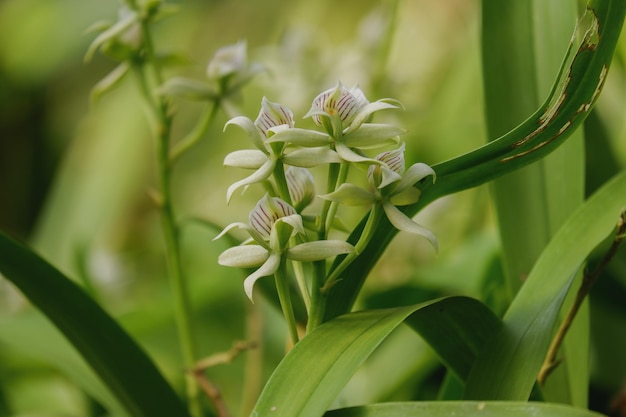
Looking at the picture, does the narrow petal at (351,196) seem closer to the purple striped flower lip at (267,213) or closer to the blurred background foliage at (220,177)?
the purple striped flower lip at (267,213)

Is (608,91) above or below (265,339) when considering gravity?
above

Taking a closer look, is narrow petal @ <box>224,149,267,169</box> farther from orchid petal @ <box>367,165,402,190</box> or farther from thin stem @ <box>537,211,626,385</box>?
thin stem @ <box>537,211,626,385</box>

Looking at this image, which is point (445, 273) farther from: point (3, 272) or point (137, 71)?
point (3, 272)

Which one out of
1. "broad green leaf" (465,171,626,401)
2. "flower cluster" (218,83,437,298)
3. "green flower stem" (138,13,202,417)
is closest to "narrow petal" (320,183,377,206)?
"flower cluster" (218,83,437,298)

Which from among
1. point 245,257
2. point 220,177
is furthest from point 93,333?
point 220,177

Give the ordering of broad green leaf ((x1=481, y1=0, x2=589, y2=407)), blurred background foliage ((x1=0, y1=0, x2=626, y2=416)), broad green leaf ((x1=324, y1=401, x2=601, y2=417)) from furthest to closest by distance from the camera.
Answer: blurred background foliage ((x1=0, y1=0, x2=626, y2=416)), broad green leaf ((x1=481, y1=0, x2=589, y2=407)), broad green leaf ((x1=324, y1=401, x2=601, y2=417))

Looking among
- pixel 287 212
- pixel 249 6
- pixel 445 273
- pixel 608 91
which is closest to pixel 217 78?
pixel 287 212

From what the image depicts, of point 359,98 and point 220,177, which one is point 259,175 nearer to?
→ point 359,98
